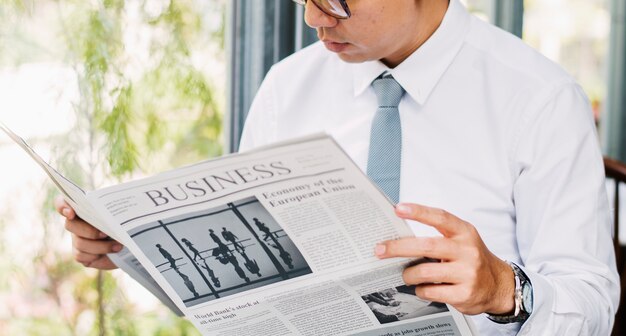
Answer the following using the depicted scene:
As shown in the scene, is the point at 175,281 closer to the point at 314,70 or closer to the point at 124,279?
the point at 314,70

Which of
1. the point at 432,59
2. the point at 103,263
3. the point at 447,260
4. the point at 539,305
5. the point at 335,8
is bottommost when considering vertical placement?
the point at 103,263

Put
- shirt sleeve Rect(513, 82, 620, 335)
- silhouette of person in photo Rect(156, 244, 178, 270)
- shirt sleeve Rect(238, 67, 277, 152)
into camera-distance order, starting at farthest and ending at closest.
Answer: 1. shirt sleeve Rect(238, 67, 277, 152)
2. shirt sleeve Rect(513, 82, 620, 335)
3. silhouette of person in photo Rect(156, 244, 178, 270)

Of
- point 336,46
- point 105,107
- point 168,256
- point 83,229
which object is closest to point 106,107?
point 105,107

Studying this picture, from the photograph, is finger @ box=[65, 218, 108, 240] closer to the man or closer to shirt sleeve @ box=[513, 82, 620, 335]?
the man

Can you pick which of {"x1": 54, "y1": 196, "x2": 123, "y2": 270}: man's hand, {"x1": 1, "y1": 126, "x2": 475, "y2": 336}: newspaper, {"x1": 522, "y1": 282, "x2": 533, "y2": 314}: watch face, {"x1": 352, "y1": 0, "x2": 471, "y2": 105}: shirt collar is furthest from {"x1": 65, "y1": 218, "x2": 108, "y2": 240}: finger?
{"x1": 522, "y1": 282, "x2": 533, "y2": 314}: watch face

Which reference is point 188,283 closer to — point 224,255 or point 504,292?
point 224,255

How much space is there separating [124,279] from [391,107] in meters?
0.77

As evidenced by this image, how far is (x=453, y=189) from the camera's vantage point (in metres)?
1.42

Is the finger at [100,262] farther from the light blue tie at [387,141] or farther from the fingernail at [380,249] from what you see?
the fingernail at [380,249]

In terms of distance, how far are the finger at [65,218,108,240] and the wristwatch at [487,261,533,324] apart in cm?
66

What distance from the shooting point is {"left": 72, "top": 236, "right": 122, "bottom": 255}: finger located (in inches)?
54.6

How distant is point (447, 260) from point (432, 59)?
545 mm

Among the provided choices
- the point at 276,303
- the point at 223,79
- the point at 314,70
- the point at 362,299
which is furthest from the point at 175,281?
the point at 223,79

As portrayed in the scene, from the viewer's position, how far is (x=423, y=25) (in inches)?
57.4
